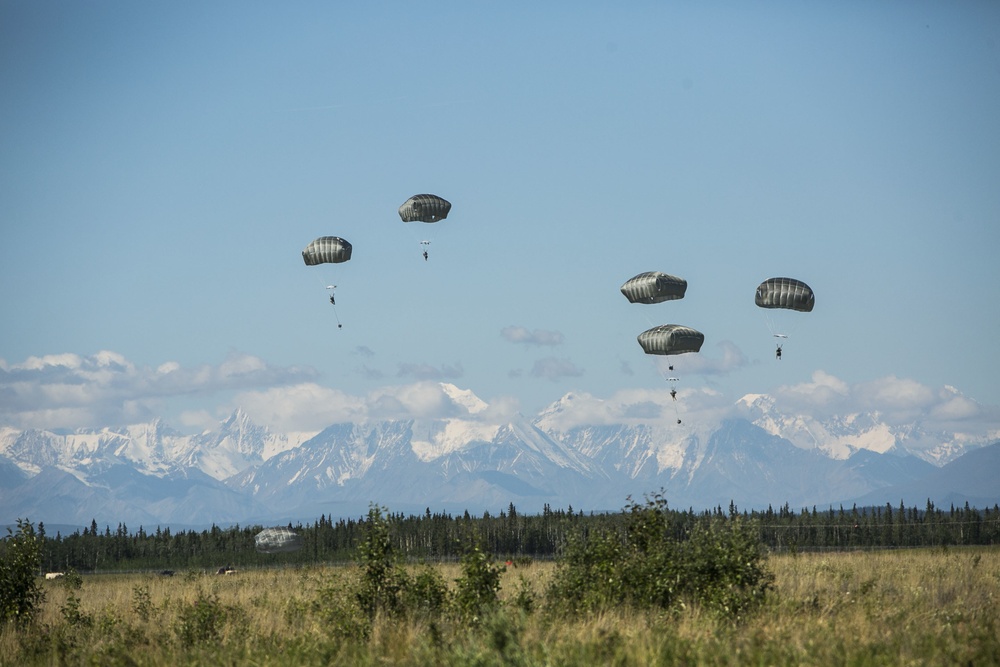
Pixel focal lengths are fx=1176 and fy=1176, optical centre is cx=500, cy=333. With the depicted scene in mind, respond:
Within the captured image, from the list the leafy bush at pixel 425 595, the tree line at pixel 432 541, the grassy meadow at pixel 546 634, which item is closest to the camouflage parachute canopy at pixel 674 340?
the grassy meadow at pixel 546 634

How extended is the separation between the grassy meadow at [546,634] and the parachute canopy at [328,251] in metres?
45.8

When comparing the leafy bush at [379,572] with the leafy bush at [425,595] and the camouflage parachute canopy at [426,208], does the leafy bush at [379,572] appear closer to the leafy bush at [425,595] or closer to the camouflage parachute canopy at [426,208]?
the leafy bush at [425,595]

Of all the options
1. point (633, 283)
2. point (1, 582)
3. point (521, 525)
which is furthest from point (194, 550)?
point (1, 582)

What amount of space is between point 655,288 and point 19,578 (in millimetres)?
44506

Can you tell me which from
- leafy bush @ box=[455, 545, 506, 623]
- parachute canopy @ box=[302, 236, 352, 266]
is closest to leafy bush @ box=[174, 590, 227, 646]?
leafy bush @ box=[455, 545, 506, 623]

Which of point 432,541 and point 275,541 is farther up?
point 275,541

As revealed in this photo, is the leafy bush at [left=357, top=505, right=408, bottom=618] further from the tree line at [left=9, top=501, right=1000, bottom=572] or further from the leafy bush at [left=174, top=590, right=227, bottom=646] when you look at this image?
the tree line at [left=9, top=501, right=1000, bottom=572]

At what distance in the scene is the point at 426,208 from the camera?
85312 mm

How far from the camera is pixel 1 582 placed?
38.6 m

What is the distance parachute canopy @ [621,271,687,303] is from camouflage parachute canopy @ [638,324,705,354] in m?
2.09

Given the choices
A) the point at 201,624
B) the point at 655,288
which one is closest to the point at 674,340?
the point at 655,288

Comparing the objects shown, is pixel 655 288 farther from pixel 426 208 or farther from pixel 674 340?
pixel 426 208

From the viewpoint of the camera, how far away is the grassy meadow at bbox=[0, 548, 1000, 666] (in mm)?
24953

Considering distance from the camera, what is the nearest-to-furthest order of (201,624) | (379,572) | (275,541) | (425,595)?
1. (201,624)
2. (425,595)
3. (379,572)
4. (275,541)
